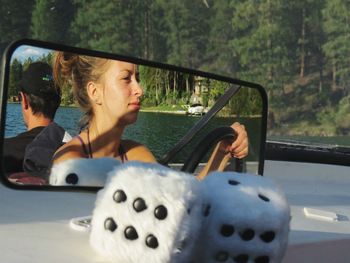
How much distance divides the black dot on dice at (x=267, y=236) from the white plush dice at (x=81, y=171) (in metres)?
0.21

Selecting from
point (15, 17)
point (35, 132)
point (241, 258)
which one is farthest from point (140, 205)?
point (15, 17)

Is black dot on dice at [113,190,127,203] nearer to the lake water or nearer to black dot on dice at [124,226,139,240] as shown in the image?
black dot on dice at [124,226,139,240]

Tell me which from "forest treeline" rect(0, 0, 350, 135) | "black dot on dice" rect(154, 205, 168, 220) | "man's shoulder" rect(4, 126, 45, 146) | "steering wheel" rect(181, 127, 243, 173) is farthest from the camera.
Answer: "forest treeline" rect(0, 0, 350, 135)

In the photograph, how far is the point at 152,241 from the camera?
2.12 feet

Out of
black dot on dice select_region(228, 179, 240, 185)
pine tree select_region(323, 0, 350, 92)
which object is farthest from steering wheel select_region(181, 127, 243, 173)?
pine tree select_region(323, 0, 350, 92)

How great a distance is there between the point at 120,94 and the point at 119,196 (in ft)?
0.77

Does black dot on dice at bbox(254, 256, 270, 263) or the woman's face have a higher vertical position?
the woman's face

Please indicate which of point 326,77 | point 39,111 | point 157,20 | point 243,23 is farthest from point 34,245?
point 157,20

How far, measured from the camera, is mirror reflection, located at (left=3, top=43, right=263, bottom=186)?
0.82 m

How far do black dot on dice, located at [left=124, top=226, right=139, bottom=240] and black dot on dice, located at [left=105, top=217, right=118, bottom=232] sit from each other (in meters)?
0.01

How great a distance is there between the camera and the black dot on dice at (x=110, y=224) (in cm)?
66

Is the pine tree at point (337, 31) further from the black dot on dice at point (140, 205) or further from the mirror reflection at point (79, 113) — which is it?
the black dot on dice at point (140, 205)

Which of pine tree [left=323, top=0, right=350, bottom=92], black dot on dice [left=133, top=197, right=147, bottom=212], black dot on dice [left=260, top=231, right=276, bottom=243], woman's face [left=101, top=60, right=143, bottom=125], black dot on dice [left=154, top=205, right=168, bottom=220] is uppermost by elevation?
pine tree [left=323, top=0, right=350, bottom=92]

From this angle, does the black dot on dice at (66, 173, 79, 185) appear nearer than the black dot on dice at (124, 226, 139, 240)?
No
